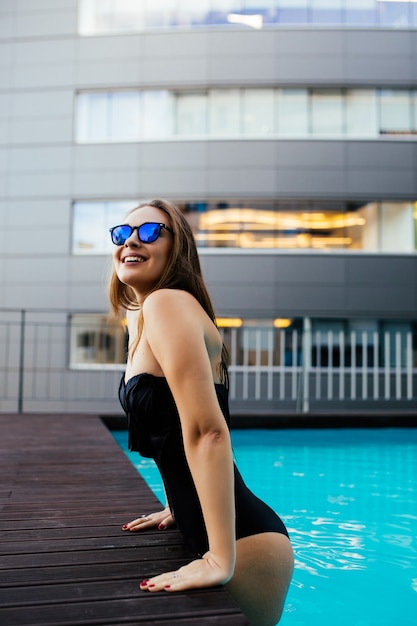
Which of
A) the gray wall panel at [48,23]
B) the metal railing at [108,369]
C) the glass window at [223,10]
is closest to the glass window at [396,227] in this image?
the metal railing at [108,369]

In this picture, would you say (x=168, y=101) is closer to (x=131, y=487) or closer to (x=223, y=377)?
(x=131, y=487)

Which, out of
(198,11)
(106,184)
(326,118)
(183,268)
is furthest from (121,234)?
(198,11)

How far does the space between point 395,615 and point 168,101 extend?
1307 cm

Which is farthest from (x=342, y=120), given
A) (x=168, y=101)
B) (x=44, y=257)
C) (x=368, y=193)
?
(x=44, y=257)

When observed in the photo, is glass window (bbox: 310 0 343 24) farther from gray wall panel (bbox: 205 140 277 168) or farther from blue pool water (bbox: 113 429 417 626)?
blue pool water (bbox: 113 429 417 626)

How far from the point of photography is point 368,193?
13.4 metres

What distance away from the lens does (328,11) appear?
13609mm

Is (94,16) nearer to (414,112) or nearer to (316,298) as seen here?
(414,112)

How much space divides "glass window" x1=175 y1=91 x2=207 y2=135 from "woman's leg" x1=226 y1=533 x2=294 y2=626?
13.1 metres

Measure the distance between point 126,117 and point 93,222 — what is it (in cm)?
259

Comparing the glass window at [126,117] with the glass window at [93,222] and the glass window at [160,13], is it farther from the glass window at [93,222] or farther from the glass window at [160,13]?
the glass window at [160,13]

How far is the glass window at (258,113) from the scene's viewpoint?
13.5 meters

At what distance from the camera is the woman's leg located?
1.33 m

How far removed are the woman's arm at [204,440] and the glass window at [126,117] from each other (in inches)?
519
